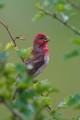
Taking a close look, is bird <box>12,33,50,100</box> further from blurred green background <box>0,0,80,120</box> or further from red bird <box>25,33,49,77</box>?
blurred green background <box>0,0,80,120</box>

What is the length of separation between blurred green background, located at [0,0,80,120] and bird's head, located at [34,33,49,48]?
3441 mm

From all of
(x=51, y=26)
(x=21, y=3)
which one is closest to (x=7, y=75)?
(x=51, y=26)

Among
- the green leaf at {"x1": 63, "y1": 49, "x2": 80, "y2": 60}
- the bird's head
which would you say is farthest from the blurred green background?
the green leaf at {"x1": 63, "y1": 49, "x2": 80, "y2": 60}

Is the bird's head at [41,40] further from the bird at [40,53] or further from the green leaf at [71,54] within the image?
the green leaf at [71,54]

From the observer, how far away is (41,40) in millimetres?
6988

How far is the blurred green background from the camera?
453 inches

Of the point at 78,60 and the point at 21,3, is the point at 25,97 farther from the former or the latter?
the point at 21,3

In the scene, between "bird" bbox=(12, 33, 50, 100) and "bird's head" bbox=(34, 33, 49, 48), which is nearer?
"bird" bbox=(12, 33, 50, 100)

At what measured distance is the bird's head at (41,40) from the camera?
691 cm

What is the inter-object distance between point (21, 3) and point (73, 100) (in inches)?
482

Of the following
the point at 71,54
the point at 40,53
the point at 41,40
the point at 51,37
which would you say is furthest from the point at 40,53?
the point at 51,37

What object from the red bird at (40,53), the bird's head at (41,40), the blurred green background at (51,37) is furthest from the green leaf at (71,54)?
the blurred green background at (51,37)

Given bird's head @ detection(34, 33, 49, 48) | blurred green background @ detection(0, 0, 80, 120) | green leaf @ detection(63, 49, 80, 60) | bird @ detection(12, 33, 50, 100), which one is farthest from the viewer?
blurred green background @ detection(0, 0, 80, 120)

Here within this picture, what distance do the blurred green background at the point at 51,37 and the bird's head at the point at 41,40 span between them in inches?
135
